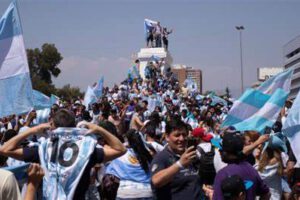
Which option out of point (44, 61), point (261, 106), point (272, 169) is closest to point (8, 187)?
point (272, 169)

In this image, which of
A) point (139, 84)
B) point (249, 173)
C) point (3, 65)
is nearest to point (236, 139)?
point (249, 173)

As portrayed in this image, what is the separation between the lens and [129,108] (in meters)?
16.0

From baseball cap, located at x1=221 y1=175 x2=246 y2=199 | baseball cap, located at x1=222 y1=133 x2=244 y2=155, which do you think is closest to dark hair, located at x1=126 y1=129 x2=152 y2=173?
baseball cap, located at x1=222 y1=133 x2=244 y2=155

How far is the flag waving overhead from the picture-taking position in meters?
7.01

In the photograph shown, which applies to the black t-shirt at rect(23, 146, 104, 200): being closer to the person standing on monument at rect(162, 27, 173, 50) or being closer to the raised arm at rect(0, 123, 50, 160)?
the raised arm at rect(0, 123, 50, 160)

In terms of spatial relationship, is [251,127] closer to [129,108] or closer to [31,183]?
[31,183]

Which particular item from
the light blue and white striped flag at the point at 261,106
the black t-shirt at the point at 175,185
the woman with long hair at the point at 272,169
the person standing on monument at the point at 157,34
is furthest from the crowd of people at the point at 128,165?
the person standing on monument at the point at 157,34

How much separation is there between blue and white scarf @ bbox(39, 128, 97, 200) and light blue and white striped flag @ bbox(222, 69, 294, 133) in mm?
3390

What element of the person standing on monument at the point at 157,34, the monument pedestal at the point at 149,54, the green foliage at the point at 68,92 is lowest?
the green foliage at the point at 68,92

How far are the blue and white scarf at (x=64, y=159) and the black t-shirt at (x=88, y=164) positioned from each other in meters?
0.05

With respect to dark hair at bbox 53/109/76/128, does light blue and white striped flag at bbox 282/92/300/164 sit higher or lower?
lower

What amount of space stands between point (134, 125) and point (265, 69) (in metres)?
139

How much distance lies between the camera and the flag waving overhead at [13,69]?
23.0 ft

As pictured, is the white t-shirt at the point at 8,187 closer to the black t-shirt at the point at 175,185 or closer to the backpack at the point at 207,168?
the black t-shirt at the point at 175,185
